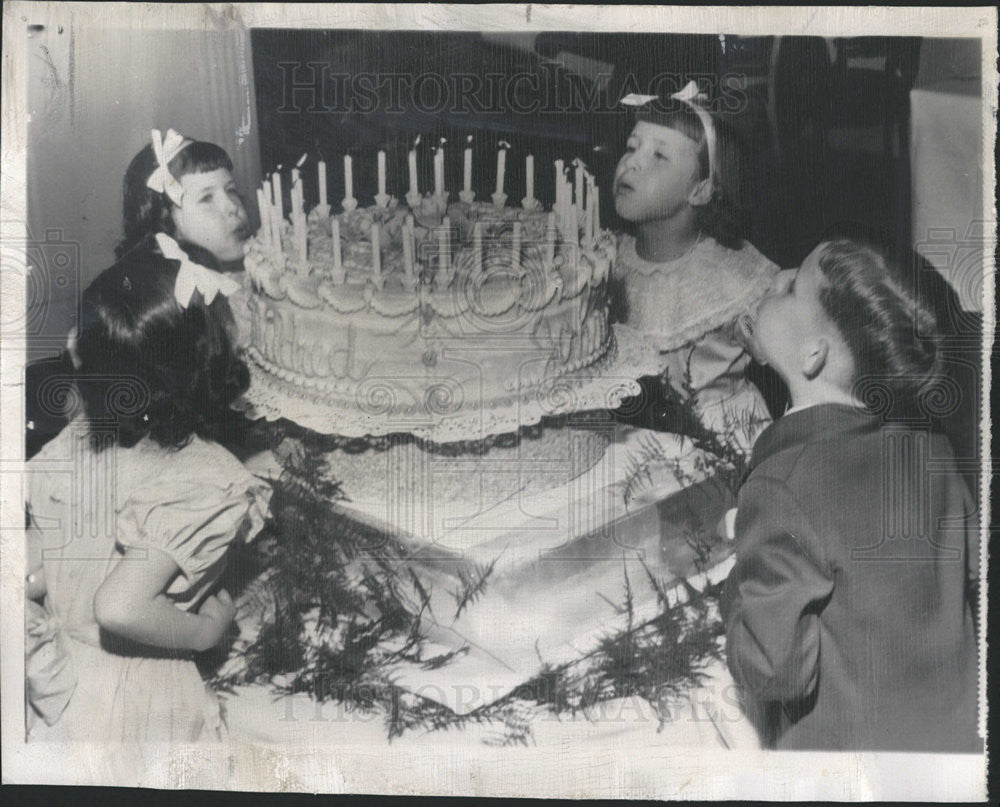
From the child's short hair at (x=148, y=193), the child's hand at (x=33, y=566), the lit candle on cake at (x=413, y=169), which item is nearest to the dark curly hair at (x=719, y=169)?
the lit candle on cake at (x=413, y=169)

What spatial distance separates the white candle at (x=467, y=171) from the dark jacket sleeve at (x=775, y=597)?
86cm

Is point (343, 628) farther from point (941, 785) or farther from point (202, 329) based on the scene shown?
point (941, 785)

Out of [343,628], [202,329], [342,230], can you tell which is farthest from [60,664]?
[342,230]

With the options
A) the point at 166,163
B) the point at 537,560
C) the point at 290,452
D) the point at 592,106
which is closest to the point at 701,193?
the point at 592,106

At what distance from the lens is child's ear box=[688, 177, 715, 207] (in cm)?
171

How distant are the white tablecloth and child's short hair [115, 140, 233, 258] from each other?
56.8 inches

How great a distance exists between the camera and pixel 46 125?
1716 mm

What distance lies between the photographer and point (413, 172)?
1.71 metres

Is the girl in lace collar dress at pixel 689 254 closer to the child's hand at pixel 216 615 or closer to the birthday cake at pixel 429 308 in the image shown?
the birthday cake at pixel 429 308

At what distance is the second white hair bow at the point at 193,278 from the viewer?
171 cm

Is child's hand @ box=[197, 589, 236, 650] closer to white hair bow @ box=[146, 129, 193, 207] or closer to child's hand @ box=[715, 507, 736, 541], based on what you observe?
white hair bow @ box=[146, 129, 193, 207]

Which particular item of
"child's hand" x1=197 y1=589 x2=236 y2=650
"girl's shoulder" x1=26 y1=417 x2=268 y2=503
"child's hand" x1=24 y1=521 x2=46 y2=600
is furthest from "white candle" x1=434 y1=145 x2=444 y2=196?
"child's hand" x1=24 y1=521 x2=46 y2=600

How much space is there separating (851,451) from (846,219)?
48 cm

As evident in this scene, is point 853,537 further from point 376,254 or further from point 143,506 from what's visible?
point 143,506
